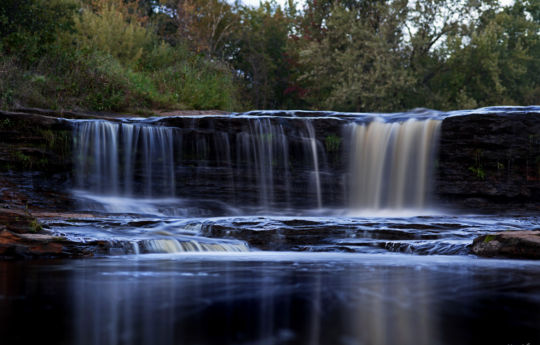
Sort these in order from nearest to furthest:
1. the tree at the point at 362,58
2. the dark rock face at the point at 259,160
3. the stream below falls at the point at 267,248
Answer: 1. the stream below falls at the point at 267,248
2. the dark rock face at the point at 259,160
3. the tree at the point at 362,58

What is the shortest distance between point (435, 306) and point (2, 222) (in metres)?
5.59

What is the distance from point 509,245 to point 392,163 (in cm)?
791

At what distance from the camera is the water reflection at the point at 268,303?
96.8 inches

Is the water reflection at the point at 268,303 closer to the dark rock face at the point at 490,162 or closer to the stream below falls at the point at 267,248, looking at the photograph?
the stream below falls at the point at 267,248

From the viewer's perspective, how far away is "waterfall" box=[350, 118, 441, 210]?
560 inches

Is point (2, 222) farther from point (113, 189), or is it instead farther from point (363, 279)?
point (113, 189)

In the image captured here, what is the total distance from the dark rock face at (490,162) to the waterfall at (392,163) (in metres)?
0.44

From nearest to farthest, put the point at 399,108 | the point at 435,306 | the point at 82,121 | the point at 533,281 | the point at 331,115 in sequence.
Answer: the point at 435,306, the point at 533,281, the point at 82,121, the point at 331,115, the point at 399,108

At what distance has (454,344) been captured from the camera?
2.30 meters

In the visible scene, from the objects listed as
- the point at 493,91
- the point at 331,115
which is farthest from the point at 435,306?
the point at 493,91

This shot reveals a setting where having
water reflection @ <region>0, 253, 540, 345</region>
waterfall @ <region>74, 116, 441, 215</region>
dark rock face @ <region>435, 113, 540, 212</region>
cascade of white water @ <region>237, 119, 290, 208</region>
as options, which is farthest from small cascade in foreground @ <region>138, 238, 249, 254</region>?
dark rock face @ <region>435, 113, 540, 212</region>

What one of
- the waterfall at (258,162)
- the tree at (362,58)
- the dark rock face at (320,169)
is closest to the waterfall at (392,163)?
the waterfall at (258,162)

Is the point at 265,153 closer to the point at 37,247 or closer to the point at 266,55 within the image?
the point at 37,247

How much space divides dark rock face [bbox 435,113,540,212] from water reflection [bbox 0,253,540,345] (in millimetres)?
8527
